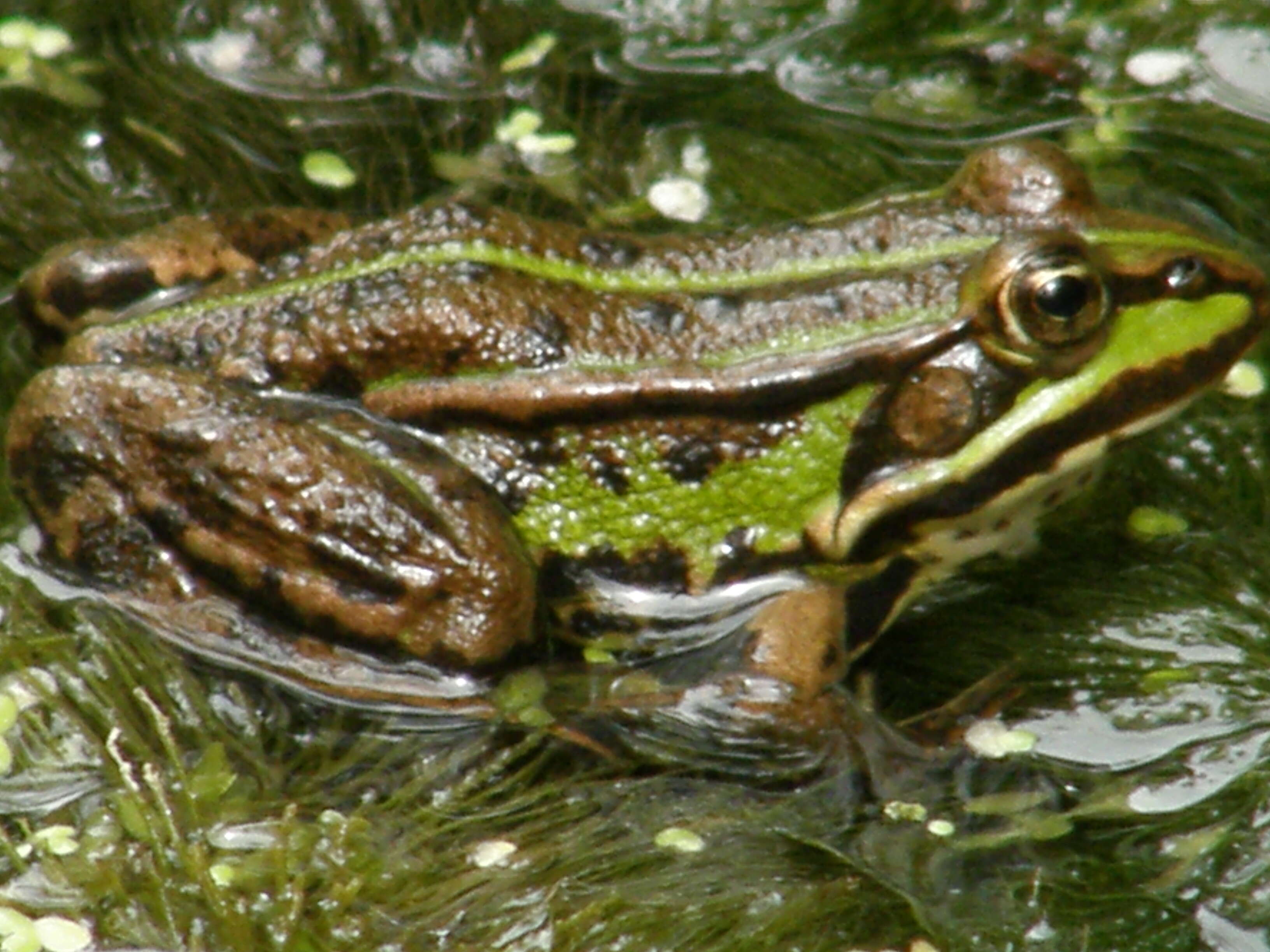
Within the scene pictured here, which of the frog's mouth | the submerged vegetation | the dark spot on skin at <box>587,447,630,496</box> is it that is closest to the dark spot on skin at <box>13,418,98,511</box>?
the submerged vegetation

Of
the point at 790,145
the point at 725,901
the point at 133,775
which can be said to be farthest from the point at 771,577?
the point at 790,145

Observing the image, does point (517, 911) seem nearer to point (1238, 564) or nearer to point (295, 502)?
point (295, 502)

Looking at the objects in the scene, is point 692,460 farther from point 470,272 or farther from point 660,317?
point 470,272

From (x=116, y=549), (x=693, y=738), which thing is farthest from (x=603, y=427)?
Answer: (x=116, y=549)

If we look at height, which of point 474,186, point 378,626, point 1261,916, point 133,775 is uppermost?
point 474,186

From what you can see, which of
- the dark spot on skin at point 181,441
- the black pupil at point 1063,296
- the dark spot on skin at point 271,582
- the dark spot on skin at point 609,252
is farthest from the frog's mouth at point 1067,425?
the dark spot on skin at point 181,441

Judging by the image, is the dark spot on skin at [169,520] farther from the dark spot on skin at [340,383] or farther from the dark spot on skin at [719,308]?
the dark spot on skin at [719,308]
